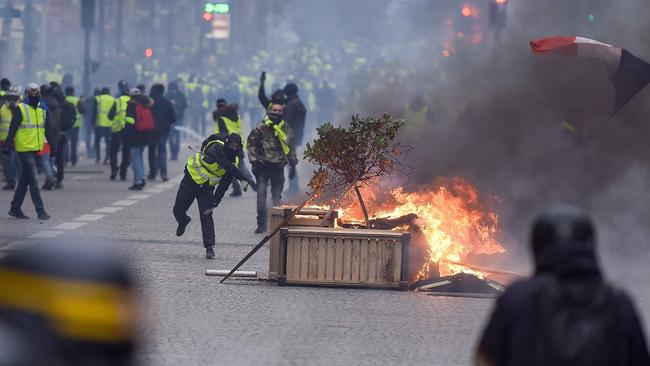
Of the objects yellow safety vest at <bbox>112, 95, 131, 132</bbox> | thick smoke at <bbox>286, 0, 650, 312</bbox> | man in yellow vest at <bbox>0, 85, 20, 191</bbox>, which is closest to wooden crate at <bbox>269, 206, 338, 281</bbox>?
thick smoke at <bbox>286, 0, 650, 312</bbox>

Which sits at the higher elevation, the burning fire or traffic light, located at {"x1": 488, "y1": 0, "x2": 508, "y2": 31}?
traffic light, located at {"x1": 488, "y1": 0, "x2": 508, "y2": 31}

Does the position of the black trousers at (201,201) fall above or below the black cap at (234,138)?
below

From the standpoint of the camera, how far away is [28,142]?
17.4m

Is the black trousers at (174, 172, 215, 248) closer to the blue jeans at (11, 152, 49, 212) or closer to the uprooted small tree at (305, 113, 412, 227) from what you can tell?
the uprooted small tree at (305, 113, 412, 227)

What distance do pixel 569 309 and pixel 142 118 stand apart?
19.7 metres

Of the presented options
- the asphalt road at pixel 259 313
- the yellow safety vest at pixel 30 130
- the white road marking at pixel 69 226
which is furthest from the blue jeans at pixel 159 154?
the asphalt road at pixel 259 313

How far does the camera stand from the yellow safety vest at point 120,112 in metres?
24.5

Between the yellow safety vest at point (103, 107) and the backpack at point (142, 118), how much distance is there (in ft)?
13.3

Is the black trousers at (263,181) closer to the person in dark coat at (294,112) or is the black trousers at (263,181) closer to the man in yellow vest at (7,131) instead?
the man in yellow vest at (7,131)

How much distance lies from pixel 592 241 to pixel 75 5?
213ft

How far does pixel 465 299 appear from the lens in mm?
11656

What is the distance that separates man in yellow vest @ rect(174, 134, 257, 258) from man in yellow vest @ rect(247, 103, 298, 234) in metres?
2.50

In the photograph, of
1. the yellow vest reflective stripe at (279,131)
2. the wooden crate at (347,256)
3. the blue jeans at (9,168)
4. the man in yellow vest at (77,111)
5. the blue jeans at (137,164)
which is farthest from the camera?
the man in yellow vest at (77,111)

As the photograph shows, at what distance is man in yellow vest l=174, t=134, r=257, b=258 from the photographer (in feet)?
45.8
